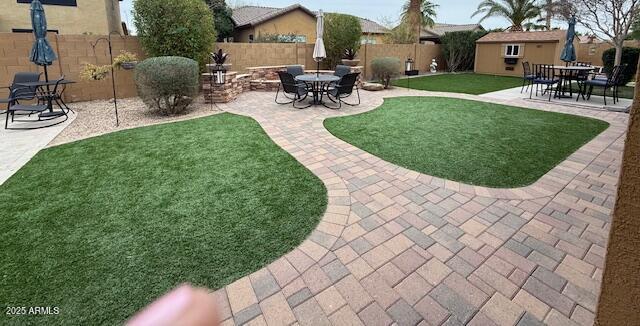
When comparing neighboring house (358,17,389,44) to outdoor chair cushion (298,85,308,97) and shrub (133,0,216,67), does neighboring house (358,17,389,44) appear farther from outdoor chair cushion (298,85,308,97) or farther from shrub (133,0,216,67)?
outdoor chair cushion (298,85,308,97)

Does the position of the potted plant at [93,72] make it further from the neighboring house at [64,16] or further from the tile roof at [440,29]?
the tile roof at [440,29]

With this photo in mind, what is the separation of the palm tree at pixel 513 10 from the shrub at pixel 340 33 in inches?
561

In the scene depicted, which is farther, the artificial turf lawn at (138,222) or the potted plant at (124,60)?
the potted plant at (124,60)

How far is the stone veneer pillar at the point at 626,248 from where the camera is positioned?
1.00 meters

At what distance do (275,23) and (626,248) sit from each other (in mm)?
22497

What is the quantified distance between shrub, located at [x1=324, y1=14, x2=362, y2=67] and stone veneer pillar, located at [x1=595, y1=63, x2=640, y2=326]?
13.7m

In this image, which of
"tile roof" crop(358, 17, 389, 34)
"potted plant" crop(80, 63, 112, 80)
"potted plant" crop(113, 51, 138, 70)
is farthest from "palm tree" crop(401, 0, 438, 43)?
"potted plant" crop(80, 63, 112, 80)

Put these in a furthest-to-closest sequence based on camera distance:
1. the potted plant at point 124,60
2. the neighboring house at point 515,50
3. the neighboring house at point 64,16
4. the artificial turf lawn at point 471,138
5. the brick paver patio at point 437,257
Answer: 1. the neighboring house at point 515,50
2. the neighboring house at point 64,16
3. the potted plant at point 124,60
4. the artificial turf lawn at point 471,138
5. the brick paver patio at point 437,257

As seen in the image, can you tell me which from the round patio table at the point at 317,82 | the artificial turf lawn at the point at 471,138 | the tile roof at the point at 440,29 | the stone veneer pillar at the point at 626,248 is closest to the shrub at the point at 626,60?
the artificial turf lawn at the point at 471,138

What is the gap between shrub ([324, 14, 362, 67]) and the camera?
1373cm

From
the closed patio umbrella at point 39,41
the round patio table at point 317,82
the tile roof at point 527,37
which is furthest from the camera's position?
the tile roof at point 527,37

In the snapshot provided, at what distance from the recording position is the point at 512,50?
17797 mm

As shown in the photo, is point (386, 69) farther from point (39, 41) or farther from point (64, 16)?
point (64, 16)

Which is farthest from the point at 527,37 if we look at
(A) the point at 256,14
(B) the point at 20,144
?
(B) the point at 20,144
